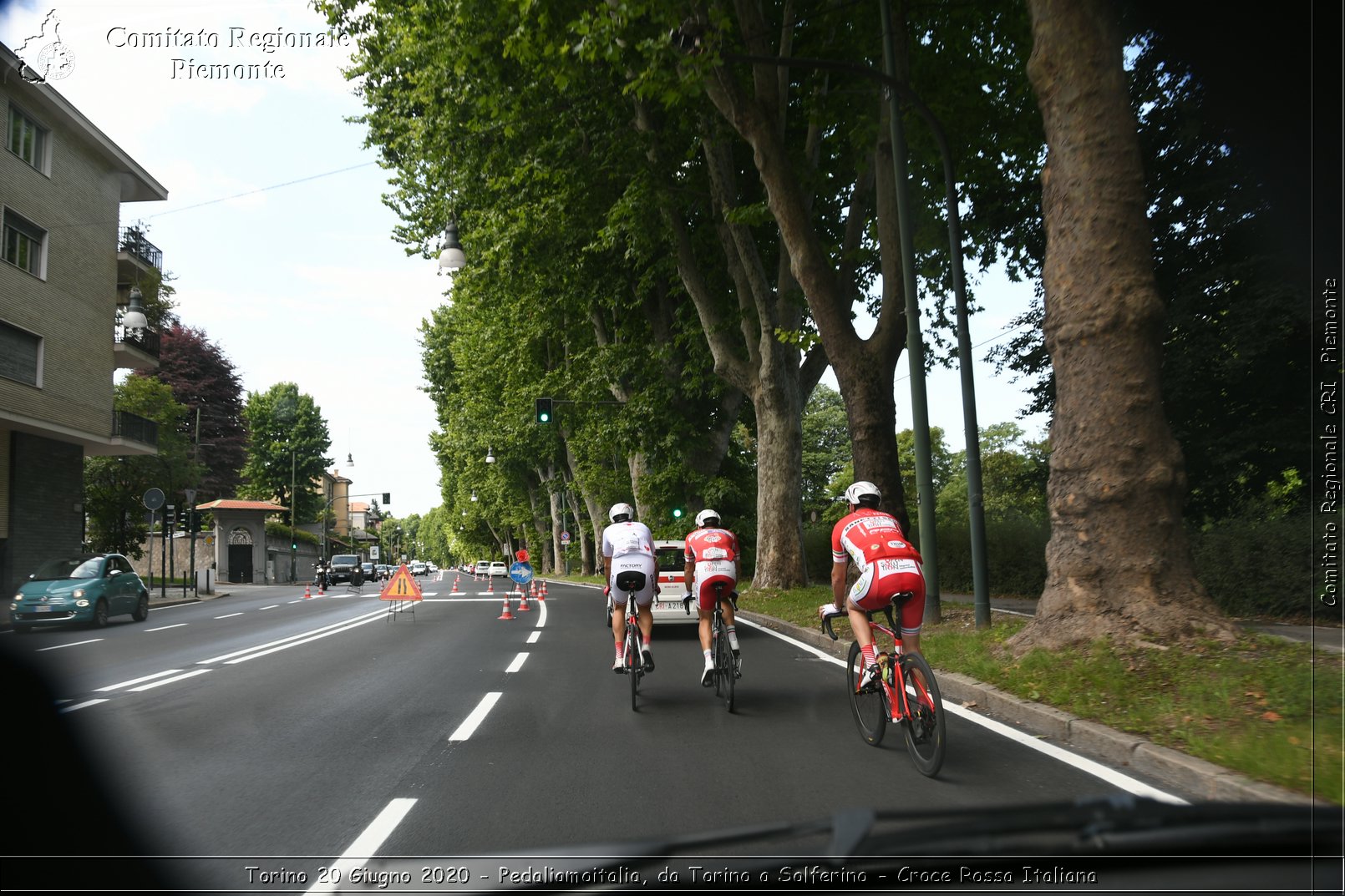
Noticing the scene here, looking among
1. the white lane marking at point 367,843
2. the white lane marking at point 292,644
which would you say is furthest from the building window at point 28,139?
the white lane marking at point 367,843

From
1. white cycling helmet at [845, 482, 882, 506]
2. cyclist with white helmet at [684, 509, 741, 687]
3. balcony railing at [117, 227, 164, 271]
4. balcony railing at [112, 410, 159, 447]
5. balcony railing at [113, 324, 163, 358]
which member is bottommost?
cyclist with white helmet at [684, 509, 741, 687]

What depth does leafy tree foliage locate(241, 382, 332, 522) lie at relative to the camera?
7519 cm

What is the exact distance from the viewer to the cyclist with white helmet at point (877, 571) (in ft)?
18.8

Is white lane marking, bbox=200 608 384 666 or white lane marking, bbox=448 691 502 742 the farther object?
white lane marking, bbox=200 608 384 666

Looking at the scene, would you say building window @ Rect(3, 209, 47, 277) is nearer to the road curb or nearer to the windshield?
the windshield

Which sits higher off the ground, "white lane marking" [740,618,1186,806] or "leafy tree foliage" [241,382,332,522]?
"leafy tree foliage" [241,382,332,522]

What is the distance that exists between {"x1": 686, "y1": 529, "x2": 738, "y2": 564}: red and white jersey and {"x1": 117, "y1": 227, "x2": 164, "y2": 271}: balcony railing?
2910 cm

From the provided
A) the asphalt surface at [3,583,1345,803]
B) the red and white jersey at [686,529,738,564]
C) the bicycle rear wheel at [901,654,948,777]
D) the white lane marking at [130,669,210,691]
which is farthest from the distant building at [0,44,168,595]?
the bicycle rear wheel at [901,654,948,777]

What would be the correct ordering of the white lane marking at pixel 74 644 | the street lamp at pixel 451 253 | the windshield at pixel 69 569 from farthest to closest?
the windshield at pixel 69 569 → the street lamp at pixel 451 253 → the white lane marking at pixel 74 644

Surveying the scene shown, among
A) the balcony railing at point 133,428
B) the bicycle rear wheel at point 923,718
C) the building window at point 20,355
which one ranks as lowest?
the bicycle rear wheel at point 923,718

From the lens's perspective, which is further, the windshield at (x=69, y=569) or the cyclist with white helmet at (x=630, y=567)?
the windshield at (x=69, y=569)

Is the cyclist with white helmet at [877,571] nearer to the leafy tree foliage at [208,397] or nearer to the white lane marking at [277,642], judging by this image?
the white lane marking at [277,642]

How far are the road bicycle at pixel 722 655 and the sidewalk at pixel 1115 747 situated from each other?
1904 mm

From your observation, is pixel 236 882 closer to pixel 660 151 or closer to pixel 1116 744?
pixel 1116 744
